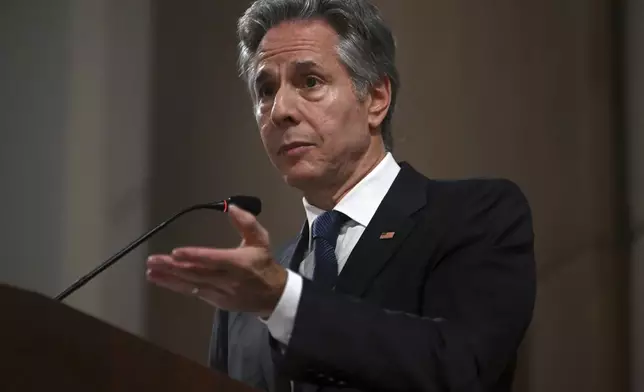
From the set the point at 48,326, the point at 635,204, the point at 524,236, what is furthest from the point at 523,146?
the point at 48,326

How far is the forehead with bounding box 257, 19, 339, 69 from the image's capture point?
1110mm

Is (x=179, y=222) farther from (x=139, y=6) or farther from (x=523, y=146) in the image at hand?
(x=523, y=146)

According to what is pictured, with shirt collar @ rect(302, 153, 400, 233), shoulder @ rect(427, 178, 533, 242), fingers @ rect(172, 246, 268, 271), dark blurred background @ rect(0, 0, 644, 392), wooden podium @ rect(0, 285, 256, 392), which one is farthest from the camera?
dark blurred background @ rect(0, 0, 644, 392)

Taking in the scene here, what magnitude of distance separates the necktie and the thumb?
331 mm

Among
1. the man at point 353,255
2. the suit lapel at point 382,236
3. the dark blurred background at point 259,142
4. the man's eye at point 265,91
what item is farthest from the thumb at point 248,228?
the dark blurred background at point 259,142

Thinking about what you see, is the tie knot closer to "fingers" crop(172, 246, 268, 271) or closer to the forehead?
the forehead

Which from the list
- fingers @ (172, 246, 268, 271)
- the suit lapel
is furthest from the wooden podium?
the suit lapel

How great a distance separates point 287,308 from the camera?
28.0 inches

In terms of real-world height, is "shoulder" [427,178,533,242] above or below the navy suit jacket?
above

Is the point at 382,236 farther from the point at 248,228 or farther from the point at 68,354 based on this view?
the point at 68,354

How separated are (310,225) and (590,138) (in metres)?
0.65

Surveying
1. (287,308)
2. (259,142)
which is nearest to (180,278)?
(287,308)

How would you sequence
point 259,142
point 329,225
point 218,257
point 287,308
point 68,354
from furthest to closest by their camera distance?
point 259,142, point 329,225, point 287,308, point 218,257, point 68,354

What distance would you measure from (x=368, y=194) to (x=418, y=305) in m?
0.21
